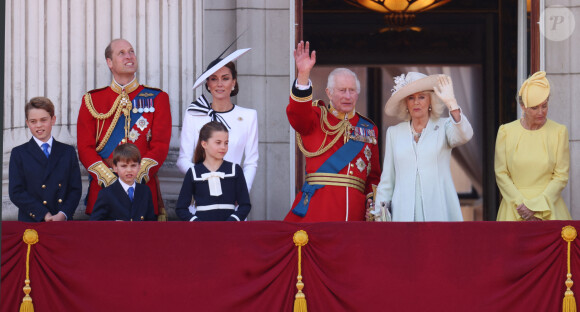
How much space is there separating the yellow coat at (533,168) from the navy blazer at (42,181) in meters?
2.84

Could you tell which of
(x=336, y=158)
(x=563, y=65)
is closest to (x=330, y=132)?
(x=336, y=158)

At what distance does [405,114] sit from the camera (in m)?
8.73

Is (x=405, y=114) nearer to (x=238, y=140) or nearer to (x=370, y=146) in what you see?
(x=370, y=146)

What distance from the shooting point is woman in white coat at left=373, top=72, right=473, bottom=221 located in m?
8.34

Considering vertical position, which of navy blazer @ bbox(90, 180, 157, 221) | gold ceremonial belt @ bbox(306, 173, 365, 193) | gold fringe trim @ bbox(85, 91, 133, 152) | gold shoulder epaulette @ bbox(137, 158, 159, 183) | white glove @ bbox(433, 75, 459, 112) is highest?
white glove @ bbox(433, 75, 459, 112)

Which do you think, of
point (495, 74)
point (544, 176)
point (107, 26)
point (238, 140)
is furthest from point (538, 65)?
point (495, 74)

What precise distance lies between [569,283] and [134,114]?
126 inches

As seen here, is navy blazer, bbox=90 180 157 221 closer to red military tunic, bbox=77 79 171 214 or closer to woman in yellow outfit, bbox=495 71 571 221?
red military tunic, bbox=77 79 171 214

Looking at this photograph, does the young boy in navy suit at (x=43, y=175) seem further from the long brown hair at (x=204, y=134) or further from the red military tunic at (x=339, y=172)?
the red military tunic at (x=339, y=172)

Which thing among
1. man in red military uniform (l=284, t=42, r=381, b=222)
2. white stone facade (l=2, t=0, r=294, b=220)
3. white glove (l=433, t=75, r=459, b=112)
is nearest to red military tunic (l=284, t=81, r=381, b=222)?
man in red military uniform (l=284, t=42, r=381, b=222)

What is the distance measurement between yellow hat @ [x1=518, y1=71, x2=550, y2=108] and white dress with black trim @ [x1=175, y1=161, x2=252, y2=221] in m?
1.96

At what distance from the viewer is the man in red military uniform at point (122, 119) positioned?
8773 mm

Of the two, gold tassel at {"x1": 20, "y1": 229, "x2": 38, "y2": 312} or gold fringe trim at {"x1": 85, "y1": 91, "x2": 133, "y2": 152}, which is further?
gold fringe trim at {"x1": 85, "y1": 91, "x2": 133, "y2": 152}

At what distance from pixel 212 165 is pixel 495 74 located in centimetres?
691
